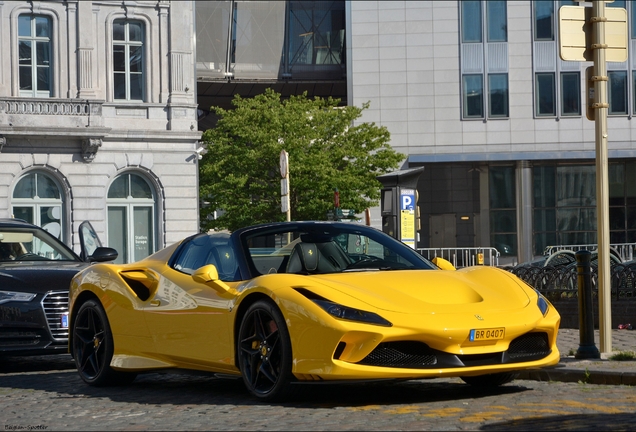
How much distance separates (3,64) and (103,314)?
30075 mm

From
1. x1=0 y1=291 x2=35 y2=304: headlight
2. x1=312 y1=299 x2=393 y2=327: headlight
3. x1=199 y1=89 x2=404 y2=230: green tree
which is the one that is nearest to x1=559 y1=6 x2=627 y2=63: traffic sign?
x1=312 y1=299 x2=393 y2=327: headlight

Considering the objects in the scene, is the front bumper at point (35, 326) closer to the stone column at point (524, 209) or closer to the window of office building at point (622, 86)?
the stone column at point (524, 209)

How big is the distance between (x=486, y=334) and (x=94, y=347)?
3.66 meters

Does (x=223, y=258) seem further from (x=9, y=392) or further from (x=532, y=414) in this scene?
(x=532, y=414)

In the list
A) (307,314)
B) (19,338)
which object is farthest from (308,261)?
(19,338)

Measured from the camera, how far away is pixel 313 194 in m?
43.2

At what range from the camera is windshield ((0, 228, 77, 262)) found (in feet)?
39.2

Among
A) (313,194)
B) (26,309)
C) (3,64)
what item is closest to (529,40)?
(313,194)

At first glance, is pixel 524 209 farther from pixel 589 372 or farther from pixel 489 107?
pixel 589 372

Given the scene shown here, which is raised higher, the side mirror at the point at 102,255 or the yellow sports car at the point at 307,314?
the side mirror at the point at 102,255

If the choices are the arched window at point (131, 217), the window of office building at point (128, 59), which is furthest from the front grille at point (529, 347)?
the window of office building at point (128, 59)

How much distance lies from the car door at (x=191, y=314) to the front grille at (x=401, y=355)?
3.87ft

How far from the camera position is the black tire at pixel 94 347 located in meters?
9.06

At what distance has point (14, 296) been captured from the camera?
1067cm
